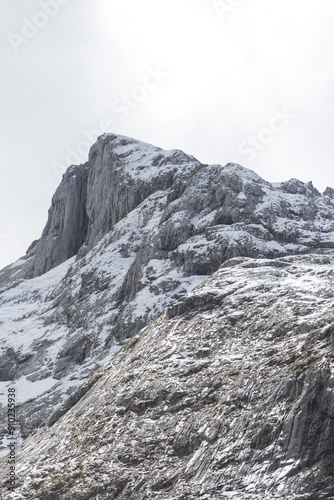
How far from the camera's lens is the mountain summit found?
28.2 metres

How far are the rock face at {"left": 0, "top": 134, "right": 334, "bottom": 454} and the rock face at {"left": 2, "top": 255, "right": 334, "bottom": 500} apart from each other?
16391 millimetres

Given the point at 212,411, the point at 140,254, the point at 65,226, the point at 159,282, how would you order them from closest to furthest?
the point at 212,411 → the point at 159,282 → the point at 140,254 → the point at 65,226

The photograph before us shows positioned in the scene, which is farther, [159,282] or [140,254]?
[140,254]

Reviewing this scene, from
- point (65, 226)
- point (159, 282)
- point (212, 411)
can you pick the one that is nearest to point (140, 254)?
Answer: point (159, 282)

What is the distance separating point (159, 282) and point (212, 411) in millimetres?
39103

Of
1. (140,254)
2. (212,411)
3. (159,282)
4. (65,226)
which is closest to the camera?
(212,411)

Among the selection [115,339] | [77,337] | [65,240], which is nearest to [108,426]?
[115,339]

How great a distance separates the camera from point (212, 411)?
23125 mm

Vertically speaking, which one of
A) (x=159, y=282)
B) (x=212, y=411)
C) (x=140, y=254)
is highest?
(x=140, y=254)

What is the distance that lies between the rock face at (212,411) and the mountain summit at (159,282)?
0.15 metres

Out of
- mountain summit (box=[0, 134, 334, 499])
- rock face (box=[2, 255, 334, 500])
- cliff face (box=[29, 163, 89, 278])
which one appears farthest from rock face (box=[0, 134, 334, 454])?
rock face (box=[2, 255, 334, 500])

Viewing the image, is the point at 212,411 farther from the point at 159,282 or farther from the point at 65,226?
the point at 65,226

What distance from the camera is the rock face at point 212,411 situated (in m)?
19.2

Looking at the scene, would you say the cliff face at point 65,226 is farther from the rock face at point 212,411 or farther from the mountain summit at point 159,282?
the rock face at point 212,411
